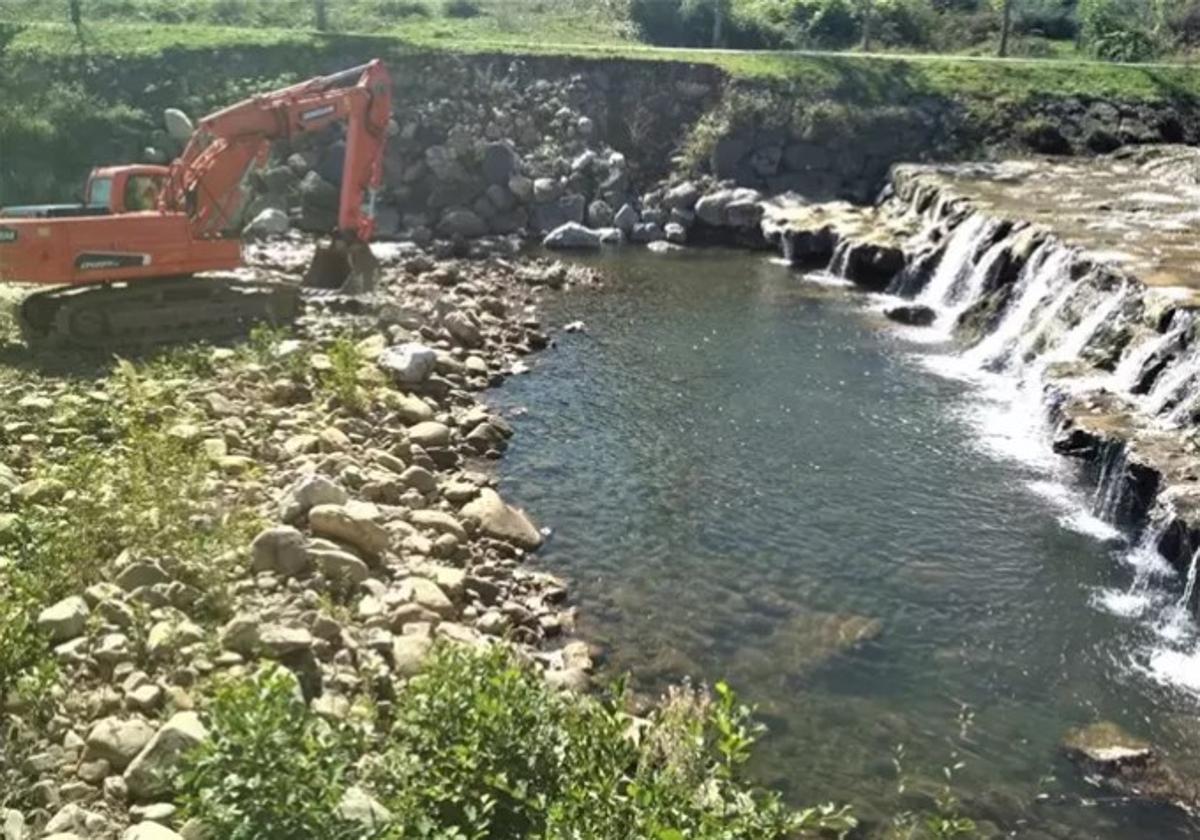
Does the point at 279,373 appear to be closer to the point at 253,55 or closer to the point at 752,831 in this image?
the point at 752,831

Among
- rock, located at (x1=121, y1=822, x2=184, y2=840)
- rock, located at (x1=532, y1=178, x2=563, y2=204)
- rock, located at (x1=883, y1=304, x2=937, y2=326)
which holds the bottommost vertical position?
rock, located at (x1=121, y1=822, x2=184, y2=840)

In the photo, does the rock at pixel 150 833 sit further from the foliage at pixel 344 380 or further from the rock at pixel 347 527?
the foliage at pixel 344 380

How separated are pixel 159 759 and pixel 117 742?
0.56 m

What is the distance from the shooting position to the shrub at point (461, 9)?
44375mm

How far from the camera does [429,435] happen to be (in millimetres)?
16219

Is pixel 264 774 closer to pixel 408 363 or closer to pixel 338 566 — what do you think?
pixel 338 566

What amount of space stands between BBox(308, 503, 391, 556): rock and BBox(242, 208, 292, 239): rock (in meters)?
17.7

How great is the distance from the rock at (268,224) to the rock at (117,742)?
21.5 metres

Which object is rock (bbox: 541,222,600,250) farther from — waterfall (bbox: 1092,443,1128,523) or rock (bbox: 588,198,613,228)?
waterfall (bbox: 1092,443,1128,523)

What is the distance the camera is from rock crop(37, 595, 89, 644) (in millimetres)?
9286

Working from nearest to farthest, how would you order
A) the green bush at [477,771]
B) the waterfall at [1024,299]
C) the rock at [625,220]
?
the green bush at [477,771] < the waterfall at [1024,299] < the rock at [625,220]

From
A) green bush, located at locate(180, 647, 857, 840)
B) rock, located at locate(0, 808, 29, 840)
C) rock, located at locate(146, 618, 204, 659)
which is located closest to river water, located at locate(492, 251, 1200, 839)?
green bush, located at locate(180, 647, 857, 840)

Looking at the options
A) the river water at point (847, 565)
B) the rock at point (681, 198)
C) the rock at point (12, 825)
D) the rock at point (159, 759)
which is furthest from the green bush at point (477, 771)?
the rock at point (681, 198)

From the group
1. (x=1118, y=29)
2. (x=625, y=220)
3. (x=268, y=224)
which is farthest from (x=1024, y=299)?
(x=1118, y=29)
